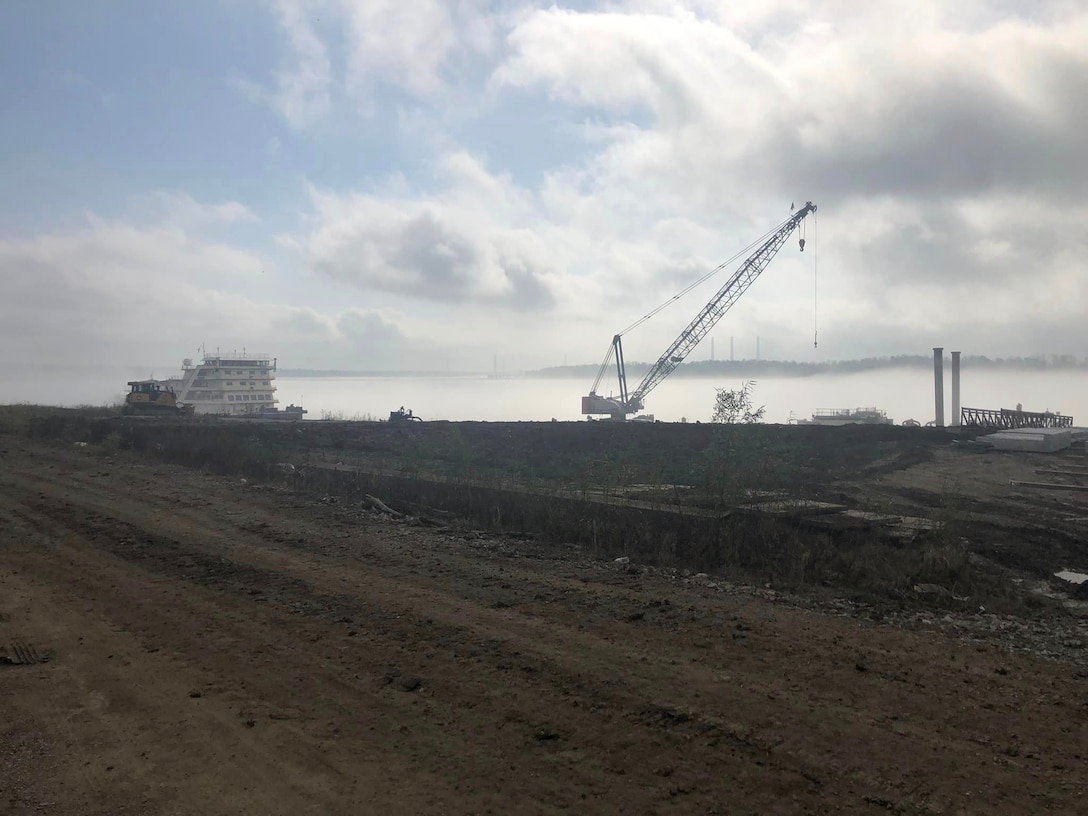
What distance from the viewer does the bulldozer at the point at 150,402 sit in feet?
146

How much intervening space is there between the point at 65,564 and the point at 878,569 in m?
10.4

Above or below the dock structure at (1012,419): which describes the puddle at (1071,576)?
below

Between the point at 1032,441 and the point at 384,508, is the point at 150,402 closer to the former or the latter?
the point at 384,508

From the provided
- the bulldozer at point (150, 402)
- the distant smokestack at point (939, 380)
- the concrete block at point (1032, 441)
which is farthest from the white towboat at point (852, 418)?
the bulldozer at point (150, 402)

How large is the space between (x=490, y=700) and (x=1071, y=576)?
10.1 meters

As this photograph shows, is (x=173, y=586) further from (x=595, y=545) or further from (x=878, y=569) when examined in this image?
(x=878, y=569)

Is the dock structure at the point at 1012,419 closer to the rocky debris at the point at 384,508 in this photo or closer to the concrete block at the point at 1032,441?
the concrete block at the point at 1032,441

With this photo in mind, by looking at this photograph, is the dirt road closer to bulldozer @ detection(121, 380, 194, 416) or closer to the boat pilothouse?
bulldozer @ detection(121, 380, 194, 416)

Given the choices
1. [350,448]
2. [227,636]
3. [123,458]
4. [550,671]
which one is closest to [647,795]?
[550,671]

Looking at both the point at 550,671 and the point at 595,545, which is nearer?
the point at 550,671

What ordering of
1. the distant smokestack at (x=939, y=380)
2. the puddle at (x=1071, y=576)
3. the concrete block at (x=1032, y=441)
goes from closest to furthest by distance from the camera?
the puddle at (x=1071, y=576)
the concrete block at (x=1032, y=441)
the distant smokestack at (x=939, y=380)

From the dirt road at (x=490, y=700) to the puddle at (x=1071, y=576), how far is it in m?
5.70

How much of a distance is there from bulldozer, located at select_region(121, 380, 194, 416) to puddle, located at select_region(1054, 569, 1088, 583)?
147ft

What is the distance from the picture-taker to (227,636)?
20.8ft
